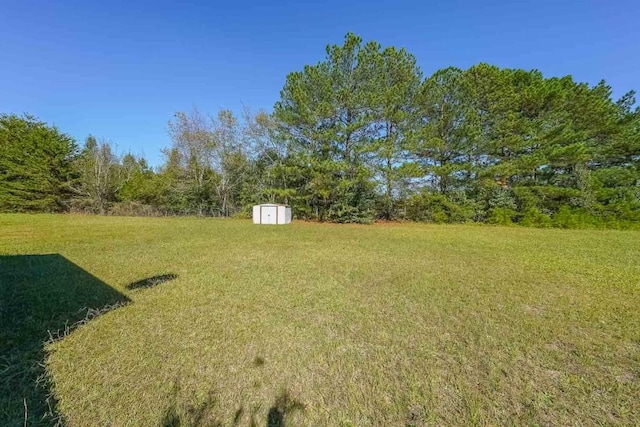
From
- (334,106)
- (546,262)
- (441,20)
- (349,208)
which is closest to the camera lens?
(546,262)

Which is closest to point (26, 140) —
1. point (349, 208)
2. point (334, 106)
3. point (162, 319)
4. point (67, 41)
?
point (67, 41)

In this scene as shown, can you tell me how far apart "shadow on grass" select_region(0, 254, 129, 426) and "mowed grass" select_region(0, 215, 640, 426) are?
0.08 metres

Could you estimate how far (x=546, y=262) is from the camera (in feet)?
19.9

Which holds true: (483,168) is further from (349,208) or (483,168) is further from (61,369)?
(61,369)

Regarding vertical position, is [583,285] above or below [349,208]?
below

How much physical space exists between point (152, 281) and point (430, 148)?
653 inches

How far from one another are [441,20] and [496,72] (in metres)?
6.59

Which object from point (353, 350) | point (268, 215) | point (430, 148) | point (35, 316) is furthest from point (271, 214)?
point (353, 350)

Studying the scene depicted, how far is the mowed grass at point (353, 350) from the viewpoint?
168 cm

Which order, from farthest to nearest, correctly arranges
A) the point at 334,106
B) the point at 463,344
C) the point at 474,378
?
A: the point at 334,106 → the point at 463,344 → the point at 474,378

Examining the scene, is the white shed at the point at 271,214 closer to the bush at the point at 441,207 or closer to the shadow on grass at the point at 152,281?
the bush at the point at 441,207

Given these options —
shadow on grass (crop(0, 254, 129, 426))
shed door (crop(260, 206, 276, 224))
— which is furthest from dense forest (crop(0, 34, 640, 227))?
shadow on grass (crop(0, 254, 129, 426))

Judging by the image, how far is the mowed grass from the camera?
5.53 feet

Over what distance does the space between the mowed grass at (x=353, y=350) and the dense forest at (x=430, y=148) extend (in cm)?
1187
